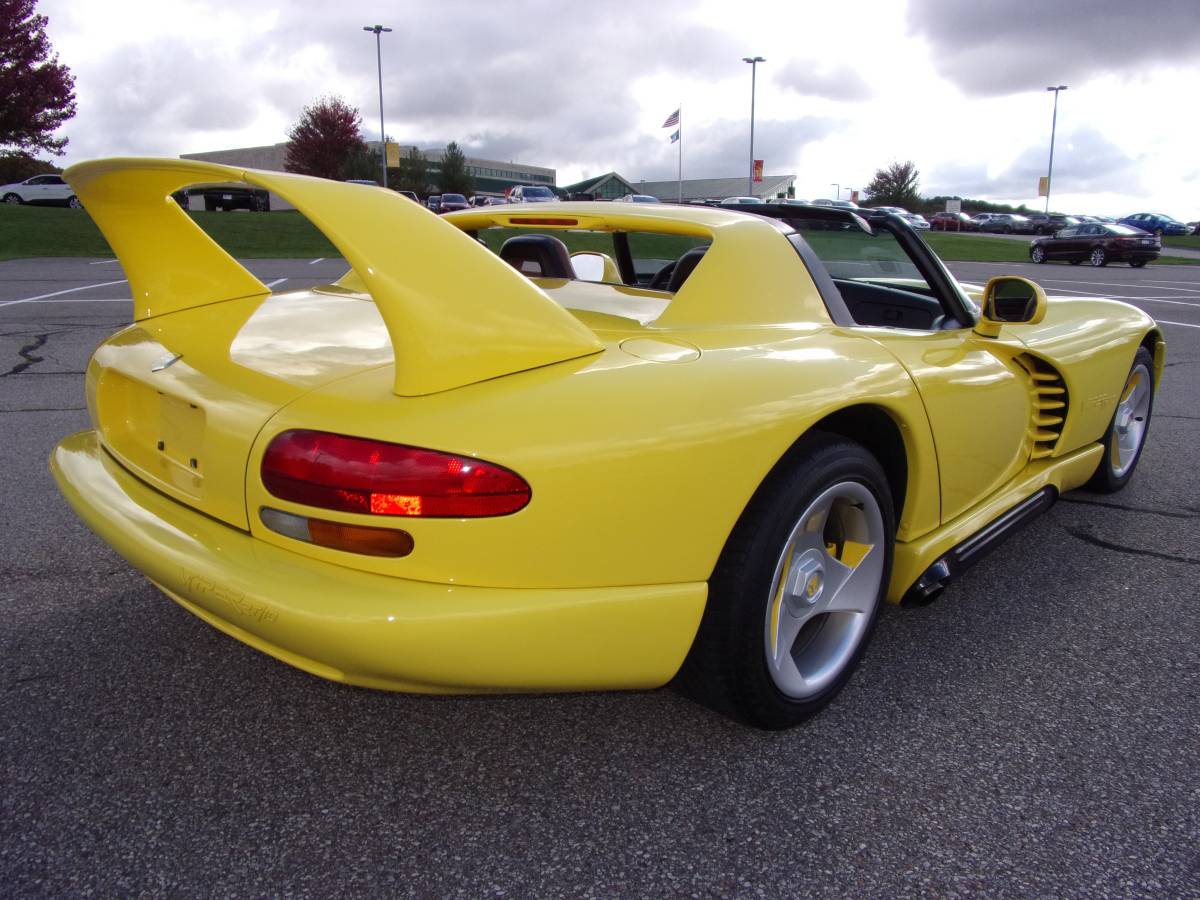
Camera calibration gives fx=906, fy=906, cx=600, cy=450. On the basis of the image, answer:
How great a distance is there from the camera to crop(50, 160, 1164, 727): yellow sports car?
1578mm

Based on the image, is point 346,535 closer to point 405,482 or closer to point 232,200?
point 405,482

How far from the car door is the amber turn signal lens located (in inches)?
51.3

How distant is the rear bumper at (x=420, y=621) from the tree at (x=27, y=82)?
38128 millimetres

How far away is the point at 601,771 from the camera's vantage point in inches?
73.9

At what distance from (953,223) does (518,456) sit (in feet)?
184

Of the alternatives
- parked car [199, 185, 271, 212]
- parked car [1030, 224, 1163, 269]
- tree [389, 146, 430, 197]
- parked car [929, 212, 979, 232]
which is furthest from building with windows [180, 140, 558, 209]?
parked car [1030, 224, 1163, 269]

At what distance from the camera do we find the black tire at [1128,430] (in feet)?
11.8

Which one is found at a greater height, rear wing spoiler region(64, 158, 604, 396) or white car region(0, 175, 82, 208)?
white car region(0, 175, 82, 208)

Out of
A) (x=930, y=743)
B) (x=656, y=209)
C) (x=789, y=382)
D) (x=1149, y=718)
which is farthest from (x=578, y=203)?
(x=1149, y=718)

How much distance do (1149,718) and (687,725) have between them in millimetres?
1081

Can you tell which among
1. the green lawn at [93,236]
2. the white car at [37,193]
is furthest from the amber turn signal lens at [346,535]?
the white car at [37,193]

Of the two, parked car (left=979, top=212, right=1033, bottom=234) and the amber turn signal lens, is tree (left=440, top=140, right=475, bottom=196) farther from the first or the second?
the amber turn signal lens

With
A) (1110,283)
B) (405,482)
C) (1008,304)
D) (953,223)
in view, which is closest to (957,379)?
(1008,304)

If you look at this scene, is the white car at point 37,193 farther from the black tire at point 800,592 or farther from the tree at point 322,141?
the black tire at point 800,592
